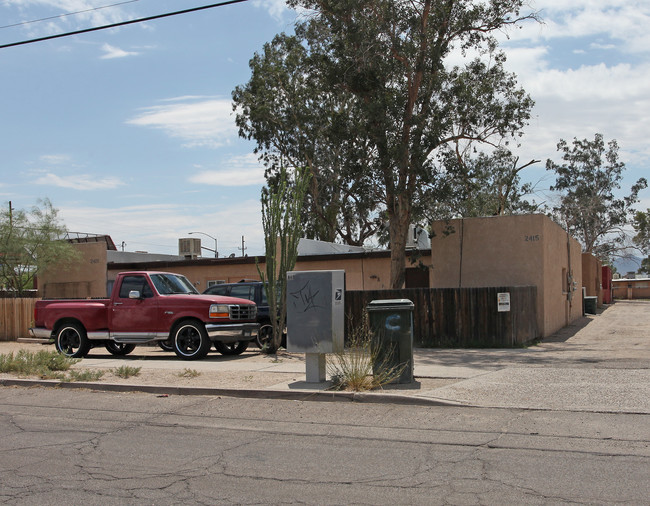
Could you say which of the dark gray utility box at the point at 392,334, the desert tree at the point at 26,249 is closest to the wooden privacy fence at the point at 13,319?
the desert tree at the point at 26,249

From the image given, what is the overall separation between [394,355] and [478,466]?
428 centimetres

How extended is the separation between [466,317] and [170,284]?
752 centimetres

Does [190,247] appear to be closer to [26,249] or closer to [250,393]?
[26,249]

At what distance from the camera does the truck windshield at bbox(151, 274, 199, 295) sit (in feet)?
53.6

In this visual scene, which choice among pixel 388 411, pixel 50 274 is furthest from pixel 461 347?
pixel 50 274

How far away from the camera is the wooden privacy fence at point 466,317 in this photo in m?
17.3

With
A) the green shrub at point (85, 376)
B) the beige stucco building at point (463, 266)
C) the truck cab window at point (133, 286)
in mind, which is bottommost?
the green shrub at point (85, 376)

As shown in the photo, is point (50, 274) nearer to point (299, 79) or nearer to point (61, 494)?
point (299, 79)

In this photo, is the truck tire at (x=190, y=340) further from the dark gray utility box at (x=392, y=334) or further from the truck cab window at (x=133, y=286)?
the dark gray utility box at (x=392, y=334)

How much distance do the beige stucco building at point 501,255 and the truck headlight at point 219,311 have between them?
8.84 m

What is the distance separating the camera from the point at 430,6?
925 inches

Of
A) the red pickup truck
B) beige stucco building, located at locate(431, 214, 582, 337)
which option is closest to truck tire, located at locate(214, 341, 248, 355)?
the red pickup truck

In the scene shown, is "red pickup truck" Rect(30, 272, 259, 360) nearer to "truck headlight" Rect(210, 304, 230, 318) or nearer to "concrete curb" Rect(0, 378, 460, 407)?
"truck headlight" Rect(210, 304, 230, 318)

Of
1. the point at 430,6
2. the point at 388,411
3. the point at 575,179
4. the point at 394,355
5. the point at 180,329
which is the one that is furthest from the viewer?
the point at 575,179
